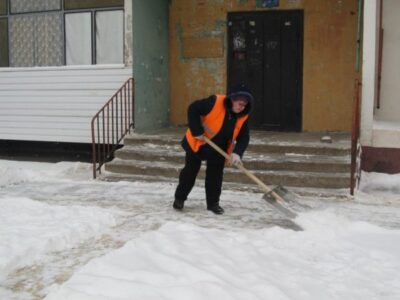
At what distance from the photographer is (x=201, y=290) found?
12.1 feet

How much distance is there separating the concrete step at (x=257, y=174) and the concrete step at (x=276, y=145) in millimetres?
522

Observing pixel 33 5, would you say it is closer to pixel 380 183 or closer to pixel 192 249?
pixel 380 183

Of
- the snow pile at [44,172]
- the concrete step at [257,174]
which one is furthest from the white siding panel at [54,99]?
the concrete step at [257,174]

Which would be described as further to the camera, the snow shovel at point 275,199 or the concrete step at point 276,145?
the concrete step at point 276,145

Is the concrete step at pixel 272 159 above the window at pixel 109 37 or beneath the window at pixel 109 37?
beneath

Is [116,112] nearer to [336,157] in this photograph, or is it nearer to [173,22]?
[173,22]

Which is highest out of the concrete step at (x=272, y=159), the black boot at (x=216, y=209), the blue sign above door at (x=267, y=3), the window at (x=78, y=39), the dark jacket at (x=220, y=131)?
the blue sign above door at (x=267, y=3)

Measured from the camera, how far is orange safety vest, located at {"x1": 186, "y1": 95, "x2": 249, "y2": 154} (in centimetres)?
599

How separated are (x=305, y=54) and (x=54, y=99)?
16.2 feet

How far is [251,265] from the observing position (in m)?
4.39

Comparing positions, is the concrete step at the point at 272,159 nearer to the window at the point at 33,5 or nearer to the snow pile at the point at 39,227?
the snow pile at the point at 39,227

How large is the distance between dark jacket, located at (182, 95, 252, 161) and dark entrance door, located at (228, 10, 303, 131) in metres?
4.33

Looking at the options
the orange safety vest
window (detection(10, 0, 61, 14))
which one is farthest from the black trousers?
window (detection(10, 0, 61, 14))

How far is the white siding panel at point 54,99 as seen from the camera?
10.4 m
